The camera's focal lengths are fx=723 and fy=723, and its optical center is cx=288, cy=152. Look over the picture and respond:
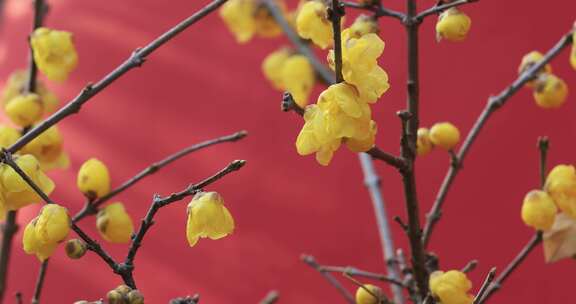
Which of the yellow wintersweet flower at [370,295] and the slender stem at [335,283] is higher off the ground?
the slender stem at [335,283]

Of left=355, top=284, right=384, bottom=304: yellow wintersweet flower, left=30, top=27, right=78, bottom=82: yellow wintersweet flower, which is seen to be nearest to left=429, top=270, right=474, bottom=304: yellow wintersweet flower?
left=355, top=284, right=384, bottom=304: yellow wintersweet flower

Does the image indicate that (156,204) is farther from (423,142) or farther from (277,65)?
(277,65)

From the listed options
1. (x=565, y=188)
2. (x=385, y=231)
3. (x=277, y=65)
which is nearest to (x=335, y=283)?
(x=385, y=231)

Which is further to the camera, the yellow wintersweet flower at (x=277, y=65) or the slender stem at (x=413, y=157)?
the yellow wintersweet flower at (x=277, y=65)

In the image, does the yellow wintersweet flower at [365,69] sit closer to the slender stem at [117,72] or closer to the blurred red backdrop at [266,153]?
the slender stem at [117,72]

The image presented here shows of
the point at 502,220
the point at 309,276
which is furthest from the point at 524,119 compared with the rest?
the point at 309,276

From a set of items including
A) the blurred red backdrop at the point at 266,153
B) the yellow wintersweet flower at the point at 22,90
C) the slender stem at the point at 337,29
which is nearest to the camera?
the slender stem at the point at 337,29

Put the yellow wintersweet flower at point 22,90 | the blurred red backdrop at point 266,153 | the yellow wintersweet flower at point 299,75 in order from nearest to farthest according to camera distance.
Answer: the yellow wintersweet flower at point 22,90 → the yellow wintersweet flower at point 299,75 → the blurred red backdrop at point 266,153

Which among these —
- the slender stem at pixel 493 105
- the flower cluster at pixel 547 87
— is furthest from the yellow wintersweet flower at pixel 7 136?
the flower cluster at pixel 547 87
